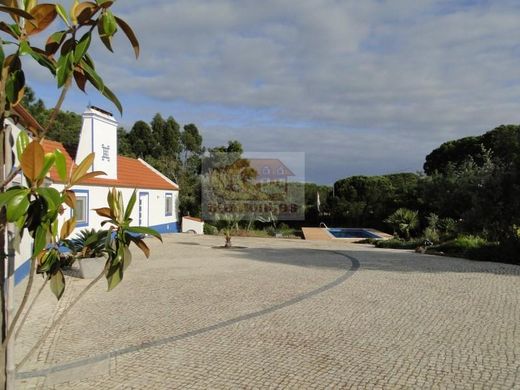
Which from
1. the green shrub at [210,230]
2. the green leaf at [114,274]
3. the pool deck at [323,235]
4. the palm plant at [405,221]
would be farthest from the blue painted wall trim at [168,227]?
the green leaf at [114,274]

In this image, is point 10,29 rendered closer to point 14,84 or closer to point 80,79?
point 14,84

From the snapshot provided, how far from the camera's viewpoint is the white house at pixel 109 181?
57.5 ft

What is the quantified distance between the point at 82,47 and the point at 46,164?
65 centimetres

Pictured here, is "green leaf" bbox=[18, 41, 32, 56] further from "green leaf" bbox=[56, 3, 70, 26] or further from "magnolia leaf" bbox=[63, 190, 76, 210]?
"magnolia leaf" bbox=[63, 190, 76, 210]

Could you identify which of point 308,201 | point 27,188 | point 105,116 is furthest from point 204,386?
point 308,201

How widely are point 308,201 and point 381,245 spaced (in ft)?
52.2

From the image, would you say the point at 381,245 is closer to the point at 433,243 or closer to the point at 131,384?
the point at 433,243

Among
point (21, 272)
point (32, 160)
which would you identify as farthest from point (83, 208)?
point (32, 160)

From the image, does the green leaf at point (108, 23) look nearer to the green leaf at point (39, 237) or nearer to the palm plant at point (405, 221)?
the green leaf at point (39, 237)

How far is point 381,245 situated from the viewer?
22.2 meters

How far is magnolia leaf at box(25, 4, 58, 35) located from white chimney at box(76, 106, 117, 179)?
607 inches

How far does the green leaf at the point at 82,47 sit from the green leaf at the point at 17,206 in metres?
0.76

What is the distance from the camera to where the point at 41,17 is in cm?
243

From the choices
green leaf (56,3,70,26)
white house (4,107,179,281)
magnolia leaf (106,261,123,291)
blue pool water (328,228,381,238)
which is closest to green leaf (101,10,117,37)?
green leaf (56,3,70,26)
